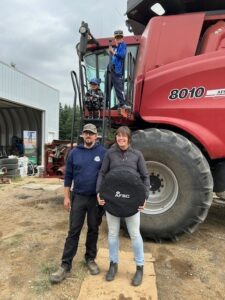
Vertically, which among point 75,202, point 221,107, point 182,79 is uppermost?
point 182,79

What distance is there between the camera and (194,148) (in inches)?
213

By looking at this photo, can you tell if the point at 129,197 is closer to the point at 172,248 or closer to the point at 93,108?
the point at 172,248

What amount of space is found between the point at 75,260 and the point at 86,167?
130cm

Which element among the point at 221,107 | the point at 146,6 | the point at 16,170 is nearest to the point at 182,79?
the point at 221,107

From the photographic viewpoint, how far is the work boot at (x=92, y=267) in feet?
13.9

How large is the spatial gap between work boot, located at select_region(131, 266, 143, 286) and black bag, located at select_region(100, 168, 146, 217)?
2.12ft

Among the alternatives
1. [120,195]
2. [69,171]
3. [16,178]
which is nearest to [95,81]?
[69,171]

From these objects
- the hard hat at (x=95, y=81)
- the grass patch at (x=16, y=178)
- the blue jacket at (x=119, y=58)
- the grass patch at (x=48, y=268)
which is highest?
the blue jacket at (x=119, y=58)

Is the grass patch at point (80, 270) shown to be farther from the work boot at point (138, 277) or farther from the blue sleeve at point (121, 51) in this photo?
the blue sleeve at point (121, 51)

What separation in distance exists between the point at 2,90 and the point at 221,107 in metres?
15.5

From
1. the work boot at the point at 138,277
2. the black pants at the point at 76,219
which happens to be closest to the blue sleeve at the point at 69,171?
the black pants at the point at 76,219

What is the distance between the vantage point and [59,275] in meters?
4.09

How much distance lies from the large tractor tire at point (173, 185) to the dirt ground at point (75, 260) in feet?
1.00

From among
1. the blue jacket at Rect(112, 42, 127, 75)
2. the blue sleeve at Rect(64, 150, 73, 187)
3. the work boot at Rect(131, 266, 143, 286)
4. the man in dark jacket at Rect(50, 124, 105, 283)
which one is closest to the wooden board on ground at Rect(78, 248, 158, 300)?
the work boot at Rect(131, 266, 143, 286)
